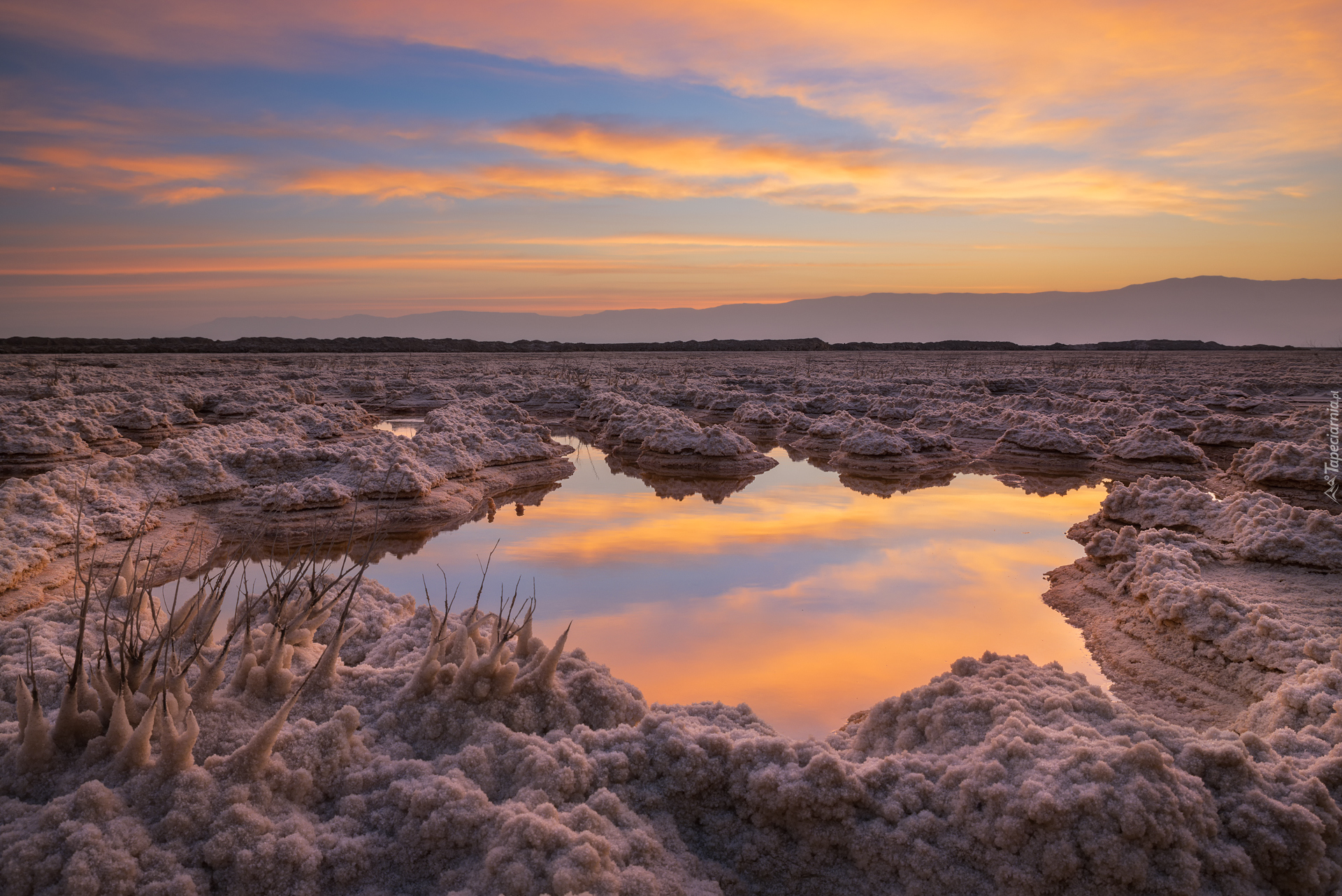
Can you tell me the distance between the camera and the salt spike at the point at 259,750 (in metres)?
2.34

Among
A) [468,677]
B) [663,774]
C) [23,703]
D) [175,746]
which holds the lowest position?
[663,774]

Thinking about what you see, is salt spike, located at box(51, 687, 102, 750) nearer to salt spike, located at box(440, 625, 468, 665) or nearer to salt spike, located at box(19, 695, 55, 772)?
salt spike, located at box(19, 695, 55, 772)

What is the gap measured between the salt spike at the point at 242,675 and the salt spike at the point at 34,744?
577mm

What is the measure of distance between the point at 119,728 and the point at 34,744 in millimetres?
231

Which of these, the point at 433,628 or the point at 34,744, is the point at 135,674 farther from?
the point at 433,628

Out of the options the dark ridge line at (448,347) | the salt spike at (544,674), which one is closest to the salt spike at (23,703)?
the salt spike at (544,674)

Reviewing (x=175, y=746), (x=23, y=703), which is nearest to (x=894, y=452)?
(x=175, y=746)

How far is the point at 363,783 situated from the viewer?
8.19ft

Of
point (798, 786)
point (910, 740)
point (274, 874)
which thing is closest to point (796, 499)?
point (910, 740)

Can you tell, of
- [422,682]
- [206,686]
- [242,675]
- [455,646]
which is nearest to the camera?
[206,686]

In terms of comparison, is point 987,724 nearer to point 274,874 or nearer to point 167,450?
point 274,874

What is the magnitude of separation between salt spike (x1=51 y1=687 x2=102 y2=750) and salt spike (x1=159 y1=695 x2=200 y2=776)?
30 centimetres

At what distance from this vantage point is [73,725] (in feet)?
7.66

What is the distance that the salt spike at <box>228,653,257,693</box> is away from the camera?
2.78 m
